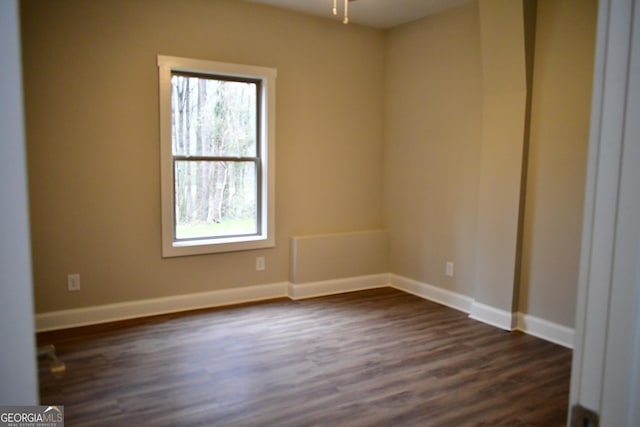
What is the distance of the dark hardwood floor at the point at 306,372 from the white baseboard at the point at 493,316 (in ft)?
0.30

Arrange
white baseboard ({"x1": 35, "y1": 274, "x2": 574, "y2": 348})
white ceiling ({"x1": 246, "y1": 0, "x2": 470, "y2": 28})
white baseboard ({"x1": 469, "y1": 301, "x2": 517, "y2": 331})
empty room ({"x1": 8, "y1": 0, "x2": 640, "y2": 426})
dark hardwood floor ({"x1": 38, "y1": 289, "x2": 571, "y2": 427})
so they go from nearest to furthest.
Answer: dark hardwood floor ({"x1": 38, "y1": 289, "x2": 571, "y2": 427})
empty room ({"x1": 8, "y1": 0, "x2": 640, "y2": 426})
white baseboard ({"x1": 35, "y1": 274, "x2": 574, "y2": 348})
white baseboard ({"x1": 469, "y1": 301, "x2": 517, "y2": 331})
white ceiling ({"x1": 246, "y1": 0, "x2": 470, "y2": 28})

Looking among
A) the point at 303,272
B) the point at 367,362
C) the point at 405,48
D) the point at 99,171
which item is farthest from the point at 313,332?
the point at 405,48

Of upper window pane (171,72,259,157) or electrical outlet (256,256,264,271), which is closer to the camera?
upper window pane (171,72,259,157)

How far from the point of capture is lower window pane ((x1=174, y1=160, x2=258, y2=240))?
4355 millimetres

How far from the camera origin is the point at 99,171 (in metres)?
3.90

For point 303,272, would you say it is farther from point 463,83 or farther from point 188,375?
point 463,83

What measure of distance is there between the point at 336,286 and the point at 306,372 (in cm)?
195

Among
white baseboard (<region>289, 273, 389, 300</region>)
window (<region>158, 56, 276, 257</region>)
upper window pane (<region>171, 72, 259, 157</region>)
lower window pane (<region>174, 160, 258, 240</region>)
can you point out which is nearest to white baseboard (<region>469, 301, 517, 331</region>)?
white baseboard (<region>289, 273, 389, 300</region>)

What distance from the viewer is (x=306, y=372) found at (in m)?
3.12

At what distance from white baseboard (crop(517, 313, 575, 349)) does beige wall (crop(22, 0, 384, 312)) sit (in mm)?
2127

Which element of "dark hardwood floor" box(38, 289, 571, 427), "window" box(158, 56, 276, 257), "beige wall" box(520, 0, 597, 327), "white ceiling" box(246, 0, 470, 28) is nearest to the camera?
"dark hardwood floor" box(38, 289, 571, 427)

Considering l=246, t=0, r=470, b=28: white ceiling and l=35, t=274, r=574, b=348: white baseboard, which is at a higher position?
l=246, t=0, r=470, b=28: white ceiling

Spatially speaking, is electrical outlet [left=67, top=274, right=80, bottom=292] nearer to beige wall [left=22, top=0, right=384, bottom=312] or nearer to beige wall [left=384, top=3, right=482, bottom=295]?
beige wall [left=22, top=0, right=384, bottom=312]

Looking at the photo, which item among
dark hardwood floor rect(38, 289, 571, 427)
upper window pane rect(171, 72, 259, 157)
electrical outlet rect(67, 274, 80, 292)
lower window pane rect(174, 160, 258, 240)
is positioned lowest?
dark hardwood floor rect(38, 289, 571, 427)
